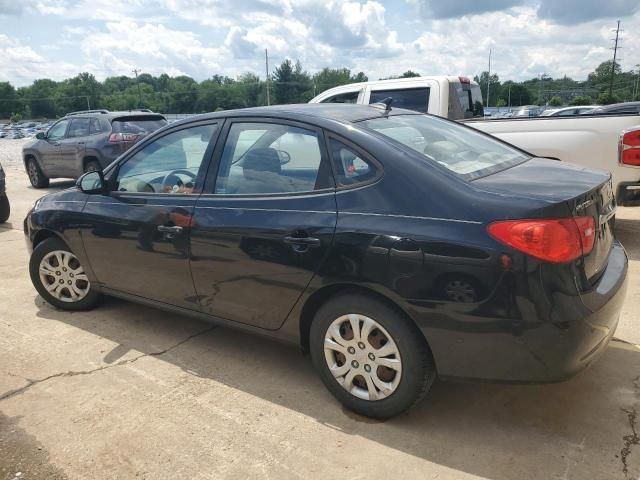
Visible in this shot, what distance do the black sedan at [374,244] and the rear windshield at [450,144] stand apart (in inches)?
0.7

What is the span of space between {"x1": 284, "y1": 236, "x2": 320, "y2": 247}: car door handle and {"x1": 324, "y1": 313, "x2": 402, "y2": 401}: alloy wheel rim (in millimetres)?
405

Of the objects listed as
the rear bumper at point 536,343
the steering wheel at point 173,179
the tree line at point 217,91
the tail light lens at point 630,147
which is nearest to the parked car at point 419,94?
the tail light lens at point 630,147

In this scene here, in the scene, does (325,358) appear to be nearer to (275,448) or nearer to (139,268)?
(275,448)

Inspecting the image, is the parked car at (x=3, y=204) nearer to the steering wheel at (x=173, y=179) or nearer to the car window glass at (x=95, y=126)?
the car window glass at (x=95, y=126)

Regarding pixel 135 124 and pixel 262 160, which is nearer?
pixel 262 160

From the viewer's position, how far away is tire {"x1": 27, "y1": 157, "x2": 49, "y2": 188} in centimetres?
1251

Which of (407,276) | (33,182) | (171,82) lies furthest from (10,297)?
(171,82)

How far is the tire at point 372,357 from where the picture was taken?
103 inches

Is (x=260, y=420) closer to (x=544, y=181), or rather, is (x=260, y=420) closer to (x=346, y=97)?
(x=544, y=181)

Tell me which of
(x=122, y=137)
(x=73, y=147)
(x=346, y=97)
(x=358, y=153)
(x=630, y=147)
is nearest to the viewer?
(x=358, y=153)

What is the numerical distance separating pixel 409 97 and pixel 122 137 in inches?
247

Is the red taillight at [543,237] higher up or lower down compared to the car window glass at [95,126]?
lower down

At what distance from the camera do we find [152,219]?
359 centimetres

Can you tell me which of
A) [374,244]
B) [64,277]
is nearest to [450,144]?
[374,244]
